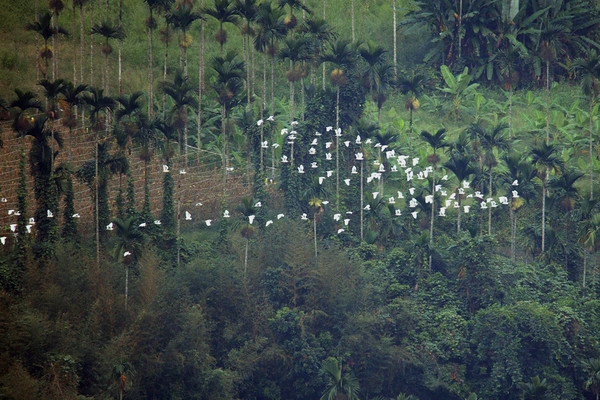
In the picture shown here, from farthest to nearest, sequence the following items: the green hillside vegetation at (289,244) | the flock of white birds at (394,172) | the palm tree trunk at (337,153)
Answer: the palm tree trunk at (337,153)
the flock of white birds at (394,172)
the green hillside vegetation at (289,244)

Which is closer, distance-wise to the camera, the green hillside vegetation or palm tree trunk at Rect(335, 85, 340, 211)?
the green hillside vegetation

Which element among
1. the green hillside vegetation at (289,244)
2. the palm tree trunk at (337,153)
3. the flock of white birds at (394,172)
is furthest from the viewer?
the palm tree trunk at (337,153)

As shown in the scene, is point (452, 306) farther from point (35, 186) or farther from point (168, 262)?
point (35, 186)

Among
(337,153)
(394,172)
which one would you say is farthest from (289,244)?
(394,172)

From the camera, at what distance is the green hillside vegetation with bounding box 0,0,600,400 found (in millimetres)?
40062

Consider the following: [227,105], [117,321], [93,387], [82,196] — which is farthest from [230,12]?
[93,387]

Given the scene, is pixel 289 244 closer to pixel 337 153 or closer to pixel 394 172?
pixel 337 153

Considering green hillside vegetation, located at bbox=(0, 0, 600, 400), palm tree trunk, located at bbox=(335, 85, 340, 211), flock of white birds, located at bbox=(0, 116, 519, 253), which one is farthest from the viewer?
palm tree trunk, located at bbox=(335, 85, 340, 211)

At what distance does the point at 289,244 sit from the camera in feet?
151

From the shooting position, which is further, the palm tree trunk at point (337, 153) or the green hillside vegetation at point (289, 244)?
the palm tree trunk at point (337, 153)

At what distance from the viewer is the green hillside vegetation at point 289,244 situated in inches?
1577

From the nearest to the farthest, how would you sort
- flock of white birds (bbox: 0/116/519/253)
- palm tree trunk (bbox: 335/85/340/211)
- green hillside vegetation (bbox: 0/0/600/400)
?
green hillside vegetation (bbox: 0/0/600/400) → flock of white birds (bbox: 0/116/519/253) → palm tree trunk (bbox: 335/85/340/211)

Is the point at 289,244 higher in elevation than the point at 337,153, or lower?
lower

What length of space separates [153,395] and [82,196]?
1254 centimetres
